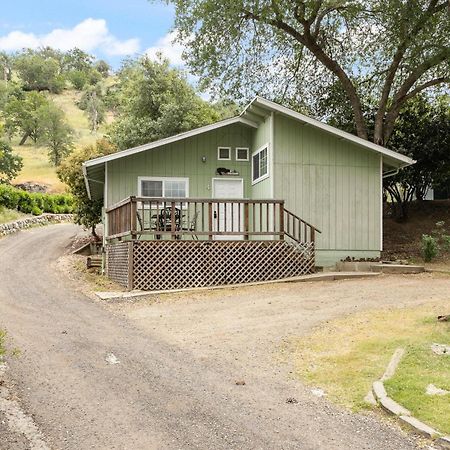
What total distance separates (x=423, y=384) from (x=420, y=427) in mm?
1035

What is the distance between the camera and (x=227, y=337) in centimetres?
802

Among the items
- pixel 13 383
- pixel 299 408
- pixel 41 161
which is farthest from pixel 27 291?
pixel 41 161

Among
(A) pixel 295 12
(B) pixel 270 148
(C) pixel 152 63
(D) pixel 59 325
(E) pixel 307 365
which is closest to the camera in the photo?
(E) pixel 307 365

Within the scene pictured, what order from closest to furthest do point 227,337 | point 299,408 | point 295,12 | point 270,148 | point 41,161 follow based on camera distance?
point 299,408
point 227,337
point 270,148
point 295,12
point 41,161

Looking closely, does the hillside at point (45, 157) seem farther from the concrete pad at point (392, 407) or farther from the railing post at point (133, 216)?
the concrete pad at point (392, 407)

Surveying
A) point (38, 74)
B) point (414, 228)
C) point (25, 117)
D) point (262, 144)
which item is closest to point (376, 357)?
point (262, 144)

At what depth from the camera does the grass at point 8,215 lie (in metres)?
28.2

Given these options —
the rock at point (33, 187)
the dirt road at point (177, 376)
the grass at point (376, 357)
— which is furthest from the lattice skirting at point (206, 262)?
the rock at point (33, 187)

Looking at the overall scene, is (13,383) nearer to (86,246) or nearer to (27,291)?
(27,291)

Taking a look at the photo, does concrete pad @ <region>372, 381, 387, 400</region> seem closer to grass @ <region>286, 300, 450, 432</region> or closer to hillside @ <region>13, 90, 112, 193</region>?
grass @ <region>286, 300, 450, 432</region>

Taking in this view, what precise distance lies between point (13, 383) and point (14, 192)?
90.2 feet

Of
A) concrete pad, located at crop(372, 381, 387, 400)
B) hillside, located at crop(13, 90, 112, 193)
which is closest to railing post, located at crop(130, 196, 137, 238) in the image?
concrete pad, located at crop(372, 381, 387, 400)

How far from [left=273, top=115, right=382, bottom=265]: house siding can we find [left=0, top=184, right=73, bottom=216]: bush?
65.3 feet

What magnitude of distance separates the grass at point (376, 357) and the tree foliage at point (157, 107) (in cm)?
2034
